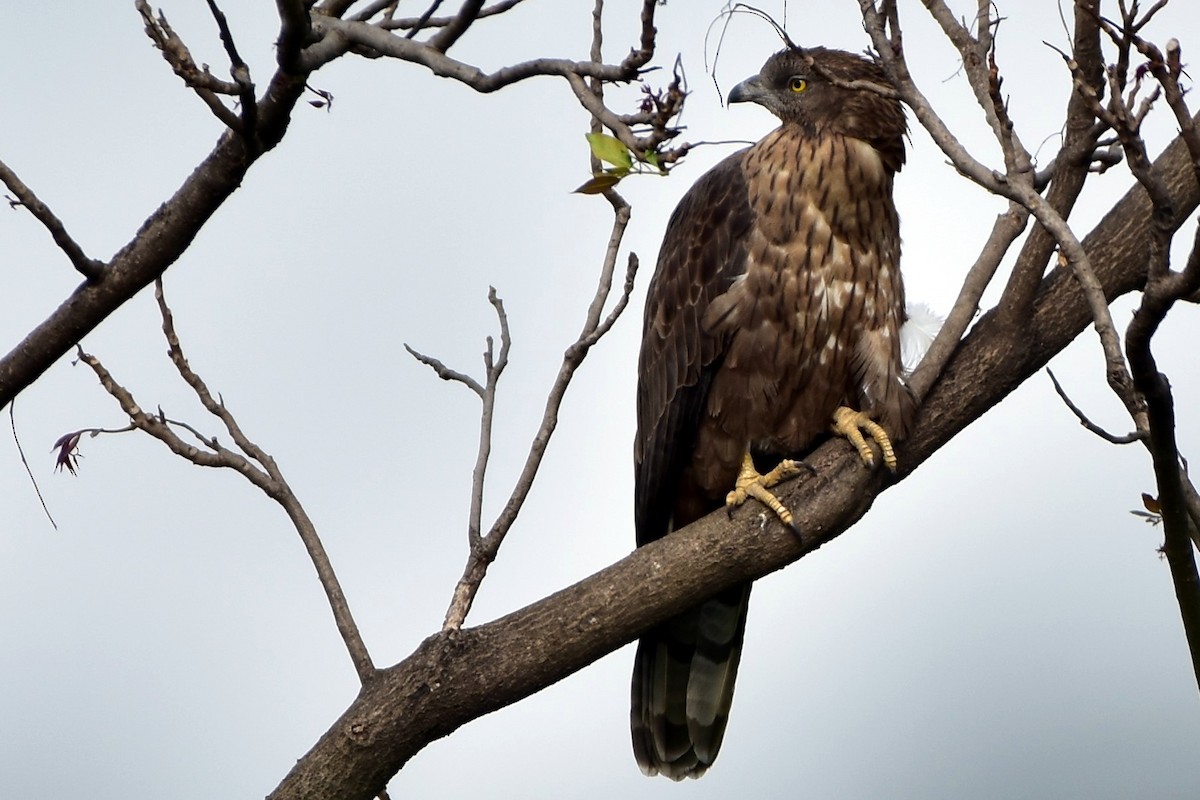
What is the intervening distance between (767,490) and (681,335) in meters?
0.77

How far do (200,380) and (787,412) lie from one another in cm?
175

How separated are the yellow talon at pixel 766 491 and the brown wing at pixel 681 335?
1.34 ft

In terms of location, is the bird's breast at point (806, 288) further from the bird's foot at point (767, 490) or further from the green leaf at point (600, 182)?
the green leaf at point (600, 182)

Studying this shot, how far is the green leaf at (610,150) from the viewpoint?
Answer: 259cm

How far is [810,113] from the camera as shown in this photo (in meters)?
4.27

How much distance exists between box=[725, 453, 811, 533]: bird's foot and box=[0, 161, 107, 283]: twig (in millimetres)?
1745

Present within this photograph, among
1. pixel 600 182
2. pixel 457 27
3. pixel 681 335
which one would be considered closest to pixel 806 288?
pixel 681 335

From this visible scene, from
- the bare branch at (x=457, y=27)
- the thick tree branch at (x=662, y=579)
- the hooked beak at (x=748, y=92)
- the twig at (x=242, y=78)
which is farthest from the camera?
the hooked beak at (x=748, y=92)

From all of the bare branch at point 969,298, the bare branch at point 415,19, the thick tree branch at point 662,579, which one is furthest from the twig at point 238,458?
the bare branch at point 969,298

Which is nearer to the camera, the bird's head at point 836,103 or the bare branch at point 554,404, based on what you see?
the bare branch at point 554,404

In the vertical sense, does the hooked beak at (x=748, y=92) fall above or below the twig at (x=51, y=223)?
above

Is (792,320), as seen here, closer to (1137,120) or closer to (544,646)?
(544,646)

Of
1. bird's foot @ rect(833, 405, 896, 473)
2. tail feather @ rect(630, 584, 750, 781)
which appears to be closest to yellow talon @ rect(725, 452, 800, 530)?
bird's foot @ rect(833, 405, 896, 473)

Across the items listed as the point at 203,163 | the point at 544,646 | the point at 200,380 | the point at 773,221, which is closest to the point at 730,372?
the point at 773,221
